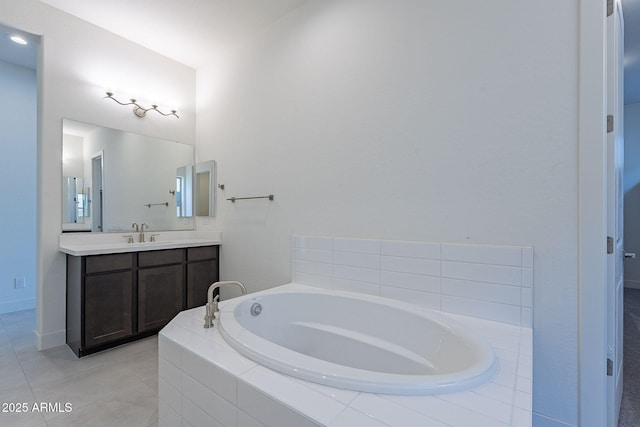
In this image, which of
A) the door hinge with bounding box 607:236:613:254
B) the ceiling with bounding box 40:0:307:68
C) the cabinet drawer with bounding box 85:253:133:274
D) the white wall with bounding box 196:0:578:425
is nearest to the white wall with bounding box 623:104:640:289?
the door hinge with bounding box 607:236:613:254

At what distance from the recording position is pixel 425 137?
1682mm

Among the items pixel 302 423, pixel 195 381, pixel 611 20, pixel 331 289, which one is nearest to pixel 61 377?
pixel 195 381

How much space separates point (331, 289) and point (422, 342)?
756mm

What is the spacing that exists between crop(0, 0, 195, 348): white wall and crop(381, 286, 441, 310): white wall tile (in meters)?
2.68

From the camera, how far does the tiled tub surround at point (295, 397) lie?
0.78 m

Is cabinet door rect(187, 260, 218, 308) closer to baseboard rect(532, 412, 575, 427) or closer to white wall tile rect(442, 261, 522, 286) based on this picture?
white wall tile rect(442, 261, 522, 286)

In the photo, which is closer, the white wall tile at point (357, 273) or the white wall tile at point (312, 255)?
the white wall tile at point (357, 273)

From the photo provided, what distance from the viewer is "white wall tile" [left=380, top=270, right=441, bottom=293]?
5.33 ft

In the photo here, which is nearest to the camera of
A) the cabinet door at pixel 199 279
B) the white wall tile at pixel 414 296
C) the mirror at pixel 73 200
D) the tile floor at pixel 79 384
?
the tile floor at pixel 79 384

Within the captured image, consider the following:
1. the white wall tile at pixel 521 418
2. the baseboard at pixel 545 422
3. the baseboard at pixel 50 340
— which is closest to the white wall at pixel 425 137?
the baseboard at pixel 545 422

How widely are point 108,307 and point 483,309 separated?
2.67 meters

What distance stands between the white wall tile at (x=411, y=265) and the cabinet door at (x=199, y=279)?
78.5 inches

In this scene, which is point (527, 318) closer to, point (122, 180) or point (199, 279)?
point (199, 279)

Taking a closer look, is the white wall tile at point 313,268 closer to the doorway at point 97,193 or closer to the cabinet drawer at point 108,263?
the cabinet drawer at point 108,263
